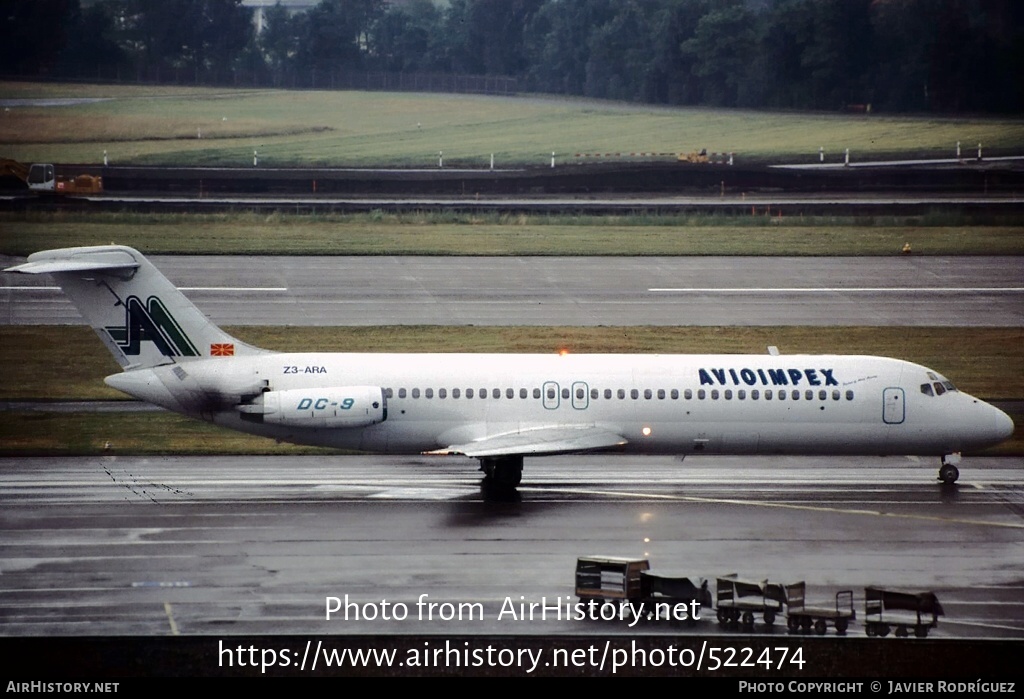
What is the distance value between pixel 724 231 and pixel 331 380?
48451 millimetres

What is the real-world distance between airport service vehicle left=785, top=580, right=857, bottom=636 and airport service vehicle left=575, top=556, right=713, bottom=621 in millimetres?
1864

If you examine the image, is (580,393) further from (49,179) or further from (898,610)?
(49,179)

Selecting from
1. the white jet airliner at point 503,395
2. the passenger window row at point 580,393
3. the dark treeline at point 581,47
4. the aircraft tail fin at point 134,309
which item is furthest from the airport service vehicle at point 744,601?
the dark treeline at point 581,47

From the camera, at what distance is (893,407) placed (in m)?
39.8

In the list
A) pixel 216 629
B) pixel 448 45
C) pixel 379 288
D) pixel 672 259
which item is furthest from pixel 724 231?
pixel 216 629

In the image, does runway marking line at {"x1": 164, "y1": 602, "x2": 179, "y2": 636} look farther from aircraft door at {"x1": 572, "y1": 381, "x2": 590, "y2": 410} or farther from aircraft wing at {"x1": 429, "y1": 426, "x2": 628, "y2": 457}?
aircraft door at {"x1": 572, "y1": 381, "x2": 590, "y2": 410}

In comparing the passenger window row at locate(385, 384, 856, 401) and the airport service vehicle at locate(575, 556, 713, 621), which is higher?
the passenger window row at locate(385, 384, 856, 401)

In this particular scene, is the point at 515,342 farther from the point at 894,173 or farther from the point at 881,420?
the point at 894,173

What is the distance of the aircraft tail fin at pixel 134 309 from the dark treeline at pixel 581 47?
38.0m

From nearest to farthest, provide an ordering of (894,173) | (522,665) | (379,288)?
1. (522,665)
2. (379,288)
3. (894,173)

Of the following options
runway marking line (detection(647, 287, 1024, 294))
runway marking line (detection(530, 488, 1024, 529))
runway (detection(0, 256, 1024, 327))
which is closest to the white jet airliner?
runway marking line (detection(530, 488, 1024, 529))

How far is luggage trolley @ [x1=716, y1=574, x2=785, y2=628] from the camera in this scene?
27.6m

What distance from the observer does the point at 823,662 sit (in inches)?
934

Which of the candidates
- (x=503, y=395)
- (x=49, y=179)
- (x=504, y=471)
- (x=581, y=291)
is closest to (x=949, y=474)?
(x=504, y=471)
